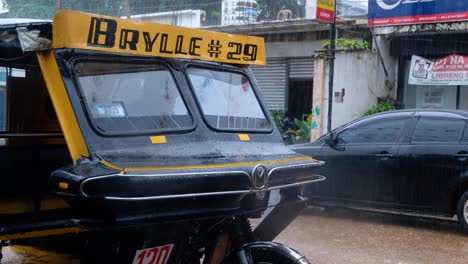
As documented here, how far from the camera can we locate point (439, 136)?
331 inches

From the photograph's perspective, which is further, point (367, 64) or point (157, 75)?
point (367, 64)

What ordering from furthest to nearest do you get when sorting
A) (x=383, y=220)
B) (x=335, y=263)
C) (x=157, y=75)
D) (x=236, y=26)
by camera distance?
(x=236, y=26)
(x=383, y=220)
(x=335, y=263)
(x=157, y=75)

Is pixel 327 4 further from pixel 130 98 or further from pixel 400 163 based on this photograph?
pixel 130 98

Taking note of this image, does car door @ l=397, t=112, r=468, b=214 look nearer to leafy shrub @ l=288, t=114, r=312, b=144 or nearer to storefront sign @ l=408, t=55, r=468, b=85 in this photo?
storefront sign @ l=408, t=55, r=468, b=85

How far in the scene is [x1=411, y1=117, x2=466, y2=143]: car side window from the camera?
326 inches

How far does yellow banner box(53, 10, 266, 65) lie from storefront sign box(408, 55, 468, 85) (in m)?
9.68

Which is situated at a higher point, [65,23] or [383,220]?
[65,23]

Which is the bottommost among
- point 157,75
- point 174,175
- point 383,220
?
point 383,220

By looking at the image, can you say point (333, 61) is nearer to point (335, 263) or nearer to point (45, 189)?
point (335, 263)

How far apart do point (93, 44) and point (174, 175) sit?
3.35 ft

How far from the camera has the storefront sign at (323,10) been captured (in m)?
14.0

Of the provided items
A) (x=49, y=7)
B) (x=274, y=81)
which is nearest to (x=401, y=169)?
(x=274, y=81)

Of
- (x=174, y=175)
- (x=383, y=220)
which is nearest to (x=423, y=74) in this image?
(x=383, y=220)

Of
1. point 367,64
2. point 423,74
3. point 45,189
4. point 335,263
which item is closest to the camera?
point 45,189
